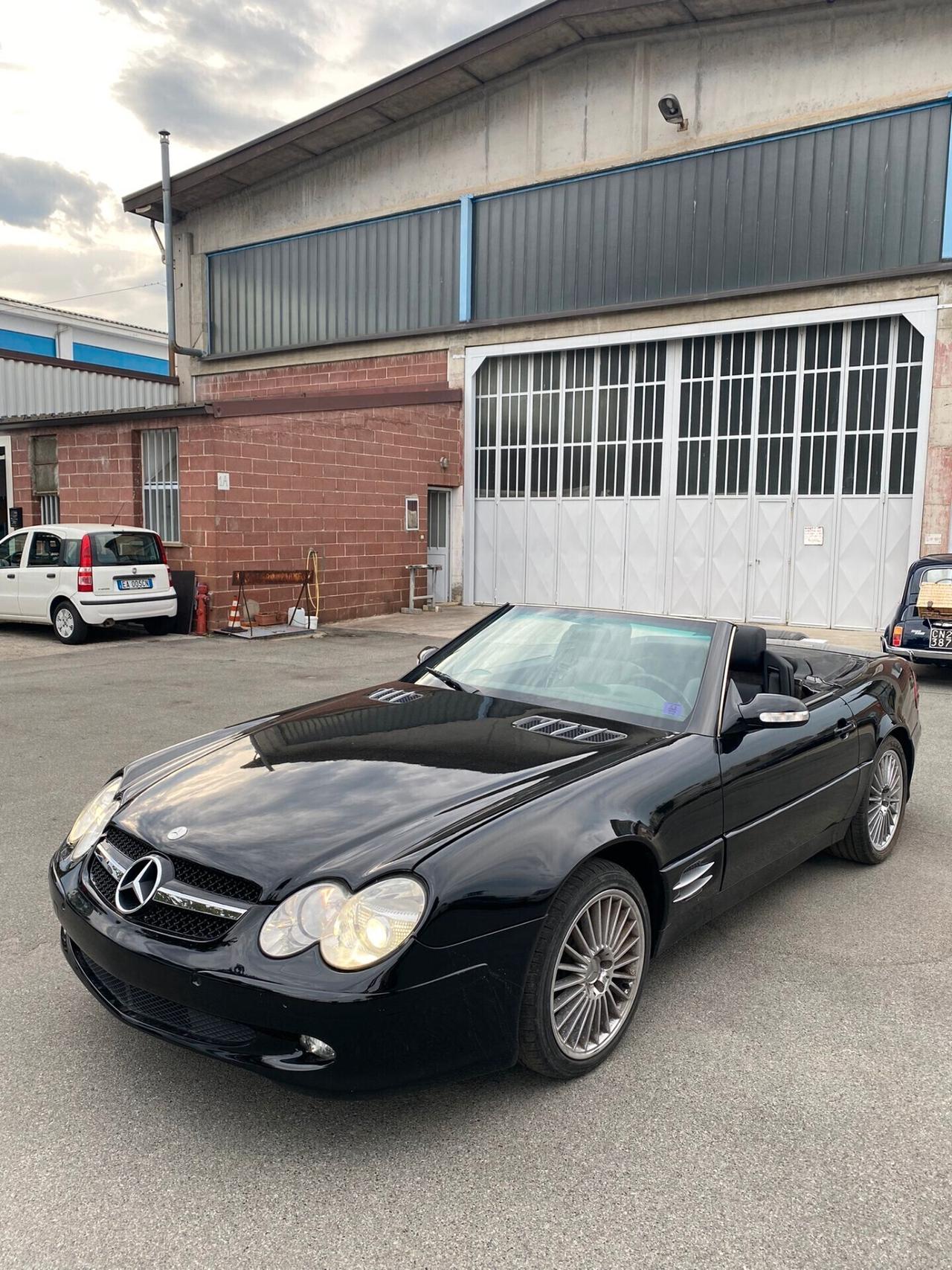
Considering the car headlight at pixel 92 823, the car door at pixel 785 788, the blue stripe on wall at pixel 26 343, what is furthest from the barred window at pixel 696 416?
the blue stripe on wall at pixel 26 343

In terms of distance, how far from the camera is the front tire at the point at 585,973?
8.72ft

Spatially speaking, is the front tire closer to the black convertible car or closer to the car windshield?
the black convertible car

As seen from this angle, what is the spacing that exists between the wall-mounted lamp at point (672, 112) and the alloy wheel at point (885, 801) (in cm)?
1507

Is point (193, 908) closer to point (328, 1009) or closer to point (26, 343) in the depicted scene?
point (328, 1009)

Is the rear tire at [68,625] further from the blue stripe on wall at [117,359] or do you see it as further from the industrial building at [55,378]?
the blue stripe on wall at [117,359]

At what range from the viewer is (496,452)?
19656mm

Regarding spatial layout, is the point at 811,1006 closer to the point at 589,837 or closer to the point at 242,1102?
the point at 589,837

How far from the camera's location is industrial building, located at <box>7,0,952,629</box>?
50.1 ft

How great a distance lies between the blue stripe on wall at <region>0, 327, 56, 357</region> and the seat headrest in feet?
112

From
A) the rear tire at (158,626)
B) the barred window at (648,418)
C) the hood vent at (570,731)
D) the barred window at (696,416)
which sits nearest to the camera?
the hood vent at (570,731)

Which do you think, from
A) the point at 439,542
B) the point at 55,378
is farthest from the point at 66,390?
the point at 439,542

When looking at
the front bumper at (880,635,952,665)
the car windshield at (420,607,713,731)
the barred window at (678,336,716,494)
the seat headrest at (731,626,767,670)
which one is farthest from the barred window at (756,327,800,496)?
the car windshield at (420,607,713,731)

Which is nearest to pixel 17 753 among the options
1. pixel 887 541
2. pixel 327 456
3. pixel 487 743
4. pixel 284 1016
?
pixel 487 743

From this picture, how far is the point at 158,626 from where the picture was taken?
14.2 metres
